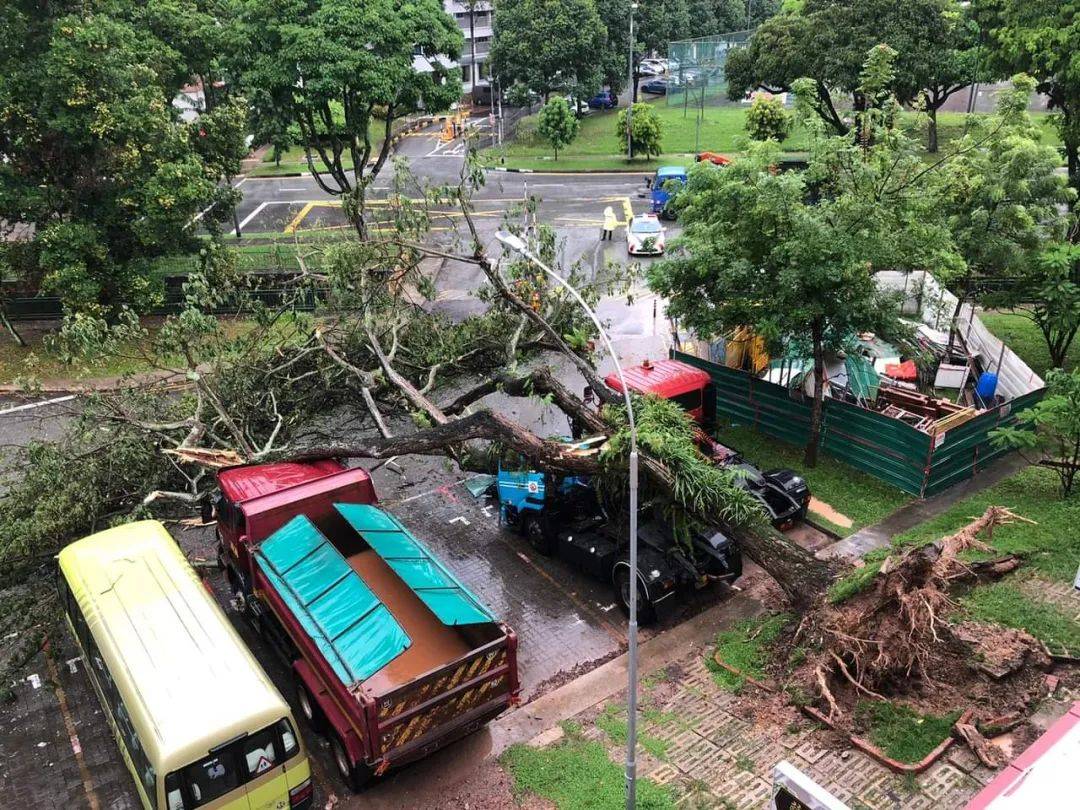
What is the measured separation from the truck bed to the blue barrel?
14394 mm

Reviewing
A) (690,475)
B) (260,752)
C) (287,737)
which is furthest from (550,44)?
(260,752)

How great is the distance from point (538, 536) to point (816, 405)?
21.1 feet

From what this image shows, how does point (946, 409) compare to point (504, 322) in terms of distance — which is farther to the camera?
point (504, 322)

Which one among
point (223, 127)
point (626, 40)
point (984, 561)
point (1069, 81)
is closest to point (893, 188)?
point (984, 561)

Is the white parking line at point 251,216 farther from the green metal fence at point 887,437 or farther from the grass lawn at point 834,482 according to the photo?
the green metal fence at point 887,437

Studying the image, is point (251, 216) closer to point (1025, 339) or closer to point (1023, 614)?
point (1025, 339)

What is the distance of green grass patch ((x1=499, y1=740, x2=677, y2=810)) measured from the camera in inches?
384

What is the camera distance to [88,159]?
22.8 m

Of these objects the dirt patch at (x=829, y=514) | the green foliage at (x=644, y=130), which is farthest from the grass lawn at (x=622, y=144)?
the dirt patch at (x=829, y=514)

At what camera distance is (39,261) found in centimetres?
2250

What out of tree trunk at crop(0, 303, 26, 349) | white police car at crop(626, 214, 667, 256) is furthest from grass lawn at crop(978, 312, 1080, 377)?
tree trunk at crop(0, 303, 26, 349)

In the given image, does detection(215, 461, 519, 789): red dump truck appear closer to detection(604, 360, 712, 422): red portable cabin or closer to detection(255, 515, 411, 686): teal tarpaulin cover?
detection(255, 515, 411, 686): teal tarpaulin cover

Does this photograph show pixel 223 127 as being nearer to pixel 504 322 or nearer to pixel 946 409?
pixel 504 322

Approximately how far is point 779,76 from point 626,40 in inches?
722
